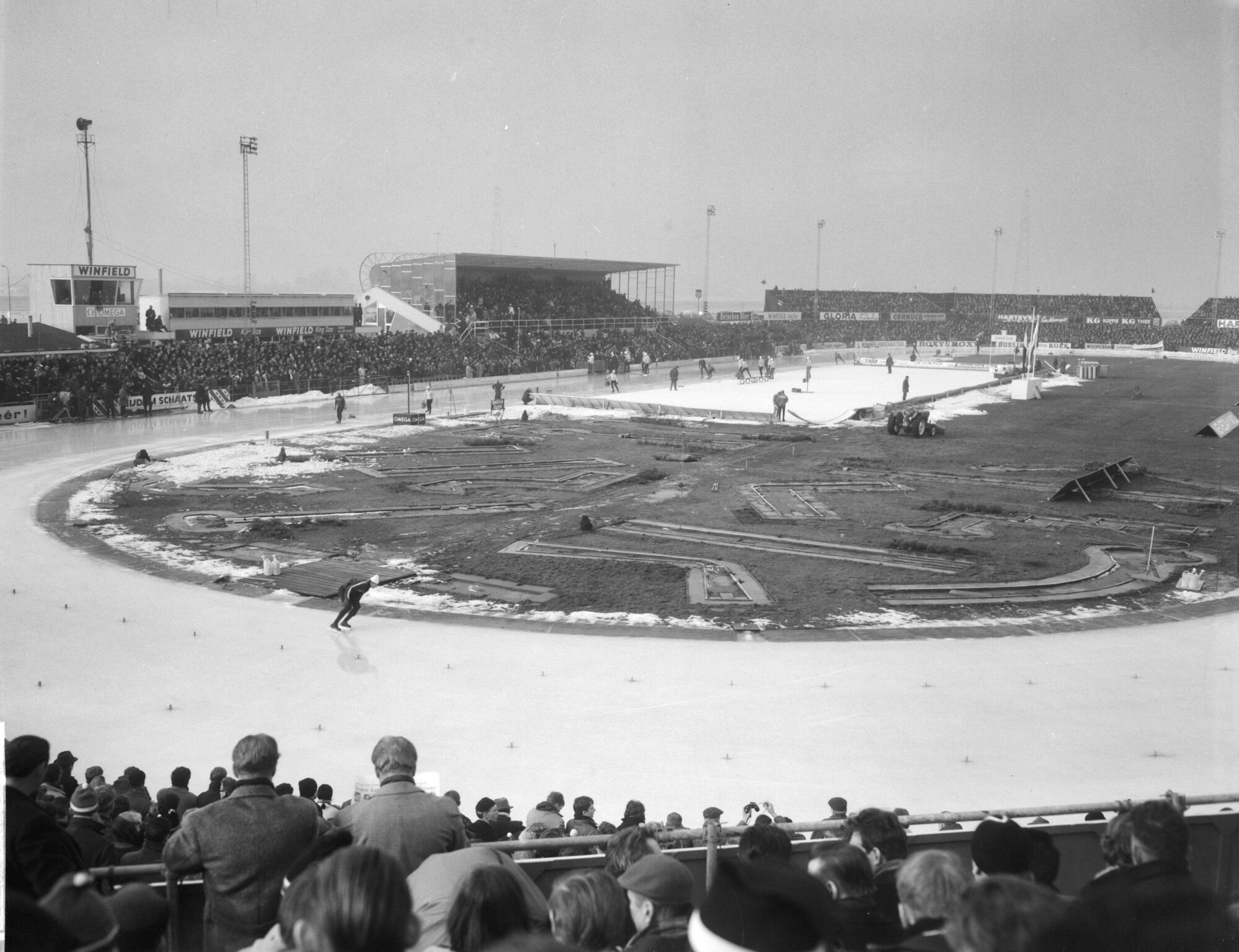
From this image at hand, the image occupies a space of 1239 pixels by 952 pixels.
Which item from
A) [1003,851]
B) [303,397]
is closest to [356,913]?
[1003,851]

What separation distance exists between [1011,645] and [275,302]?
177 feet

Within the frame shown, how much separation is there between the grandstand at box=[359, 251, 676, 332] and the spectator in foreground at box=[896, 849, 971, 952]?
2720 inches

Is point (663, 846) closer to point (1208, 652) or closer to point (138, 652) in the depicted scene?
point (138, 652)

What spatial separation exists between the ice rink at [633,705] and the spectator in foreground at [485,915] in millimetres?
6950

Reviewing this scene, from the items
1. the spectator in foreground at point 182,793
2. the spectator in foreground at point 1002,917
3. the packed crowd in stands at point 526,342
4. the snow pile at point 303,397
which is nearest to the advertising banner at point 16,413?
the packed crowd in stands at point 526,342

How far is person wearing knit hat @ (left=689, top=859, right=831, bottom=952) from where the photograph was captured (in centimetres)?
315

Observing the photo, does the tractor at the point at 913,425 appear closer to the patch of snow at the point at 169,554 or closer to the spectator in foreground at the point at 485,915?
the patch of snow at the point at 169,554

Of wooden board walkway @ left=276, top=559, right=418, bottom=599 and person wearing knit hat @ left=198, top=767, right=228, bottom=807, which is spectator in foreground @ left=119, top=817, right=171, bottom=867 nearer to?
person wearing knit hat @ left=198, top=767, right=228, bottom=807

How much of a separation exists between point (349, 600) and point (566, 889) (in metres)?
12.9

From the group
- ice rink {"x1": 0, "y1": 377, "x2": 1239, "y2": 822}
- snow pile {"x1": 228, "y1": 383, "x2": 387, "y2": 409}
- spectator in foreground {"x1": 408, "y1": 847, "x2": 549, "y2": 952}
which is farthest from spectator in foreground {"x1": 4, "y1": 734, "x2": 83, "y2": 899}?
snow pile {"x1": 228, "y1": 383, "x2": 387, "y2": 409}

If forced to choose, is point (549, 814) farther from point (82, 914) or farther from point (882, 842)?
point (82, 914)

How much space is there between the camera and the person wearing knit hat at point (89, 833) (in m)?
5.62

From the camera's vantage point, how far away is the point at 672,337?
86.9 m

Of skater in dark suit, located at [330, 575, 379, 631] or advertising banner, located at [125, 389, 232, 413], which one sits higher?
advertising banner, located at [125, 389, 232, 413]
